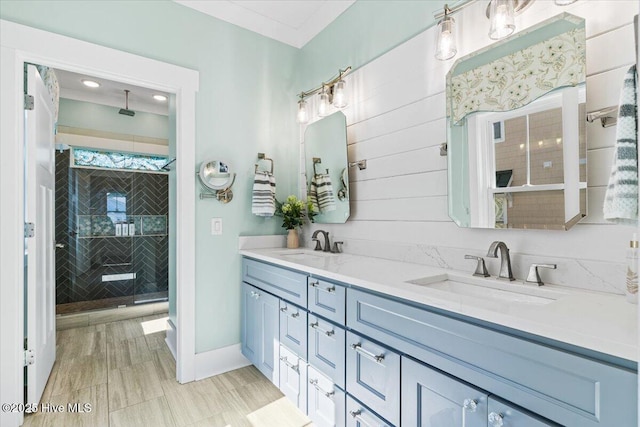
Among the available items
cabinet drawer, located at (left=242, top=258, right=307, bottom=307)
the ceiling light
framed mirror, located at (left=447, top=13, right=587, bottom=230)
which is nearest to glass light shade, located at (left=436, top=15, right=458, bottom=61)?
the ceiling light

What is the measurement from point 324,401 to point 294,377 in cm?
28

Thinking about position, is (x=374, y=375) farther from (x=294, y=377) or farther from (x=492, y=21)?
(x=492, y=21)

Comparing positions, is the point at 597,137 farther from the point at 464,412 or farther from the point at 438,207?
the point at 464,412

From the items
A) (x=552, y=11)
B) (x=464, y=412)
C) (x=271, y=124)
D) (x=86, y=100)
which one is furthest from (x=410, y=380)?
(x=86, y=100)

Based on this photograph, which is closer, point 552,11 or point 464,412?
point 464,412

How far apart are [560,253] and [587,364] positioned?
24.3 inches

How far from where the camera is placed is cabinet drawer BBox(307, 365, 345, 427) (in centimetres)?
146

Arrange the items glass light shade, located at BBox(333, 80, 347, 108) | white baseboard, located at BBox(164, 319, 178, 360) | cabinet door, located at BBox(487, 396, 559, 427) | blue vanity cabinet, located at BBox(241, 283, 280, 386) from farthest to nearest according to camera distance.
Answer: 1. white baseboard, located at BBox(164, 319, 178, 360)
2. glass light shade, located at BBox(333, 80, 347, 108)
3. blue vanity cabinet, located at BBox(241, 283, 280, 386)
4. cabinet door, located at BBox(487, 396, 559, 427)

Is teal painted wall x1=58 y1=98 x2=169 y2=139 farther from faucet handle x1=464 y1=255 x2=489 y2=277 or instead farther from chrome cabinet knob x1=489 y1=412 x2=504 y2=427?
chrome cabinet knob x1=489 y1=412 x2=504 y2=427

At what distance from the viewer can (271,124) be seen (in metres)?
2.64

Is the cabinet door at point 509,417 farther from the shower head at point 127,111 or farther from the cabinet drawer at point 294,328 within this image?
the shower head at point 127,111

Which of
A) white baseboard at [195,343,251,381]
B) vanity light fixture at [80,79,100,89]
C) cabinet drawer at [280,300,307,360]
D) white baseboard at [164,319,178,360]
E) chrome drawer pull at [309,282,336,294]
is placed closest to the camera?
chrome drawer pull at [309,282,336,294]

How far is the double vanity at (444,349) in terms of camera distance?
2.38ft

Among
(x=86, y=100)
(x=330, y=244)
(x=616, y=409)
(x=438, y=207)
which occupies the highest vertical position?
(x=86, y=100)
